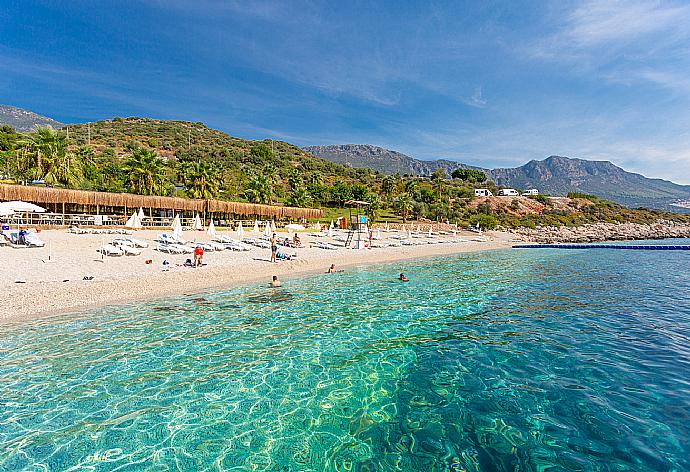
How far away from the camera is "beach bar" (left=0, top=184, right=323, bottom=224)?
26.1 meters

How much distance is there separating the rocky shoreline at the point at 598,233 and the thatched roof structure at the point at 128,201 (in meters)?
37.4

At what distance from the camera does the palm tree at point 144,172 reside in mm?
35719

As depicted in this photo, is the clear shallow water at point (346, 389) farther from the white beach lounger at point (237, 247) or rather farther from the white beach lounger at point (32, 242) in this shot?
the white beach lounger at point (32, 242)

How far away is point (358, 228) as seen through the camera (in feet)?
130

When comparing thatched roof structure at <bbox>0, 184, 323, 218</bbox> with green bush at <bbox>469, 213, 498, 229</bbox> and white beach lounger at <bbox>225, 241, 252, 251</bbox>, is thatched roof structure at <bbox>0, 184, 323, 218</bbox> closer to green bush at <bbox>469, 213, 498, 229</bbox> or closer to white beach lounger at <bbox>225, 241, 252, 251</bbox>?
white beach lounger at <bbox>225, 241, 252, 251</bbox>

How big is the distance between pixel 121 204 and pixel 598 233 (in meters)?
69.2

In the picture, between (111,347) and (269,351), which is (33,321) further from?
(269,351)

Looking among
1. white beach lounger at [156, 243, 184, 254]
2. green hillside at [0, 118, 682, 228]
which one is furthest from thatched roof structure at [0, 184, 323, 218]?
white beach lounger at [156, 243, 184, 254]

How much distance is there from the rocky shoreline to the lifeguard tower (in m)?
24.3

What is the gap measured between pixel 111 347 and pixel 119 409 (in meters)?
3.02

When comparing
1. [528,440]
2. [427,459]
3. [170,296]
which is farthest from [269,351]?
[170,296]

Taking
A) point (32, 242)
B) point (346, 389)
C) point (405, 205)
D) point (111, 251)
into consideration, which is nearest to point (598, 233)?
point (405, 205)

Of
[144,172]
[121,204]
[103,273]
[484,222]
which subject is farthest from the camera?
[484,222]

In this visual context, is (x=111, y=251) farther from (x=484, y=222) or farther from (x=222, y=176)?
(x=484, y=222)
